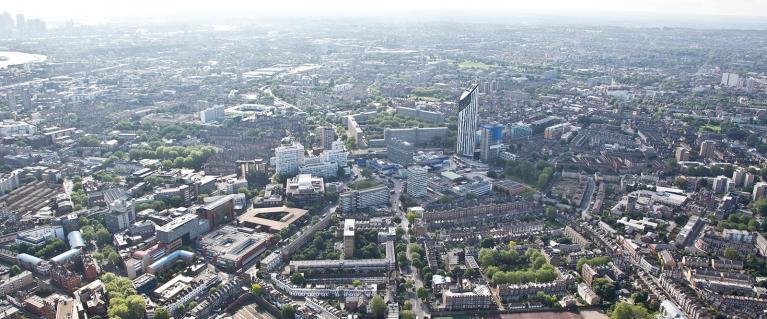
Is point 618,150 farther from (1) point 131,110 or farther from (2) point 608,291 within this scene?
(1) point 131,110

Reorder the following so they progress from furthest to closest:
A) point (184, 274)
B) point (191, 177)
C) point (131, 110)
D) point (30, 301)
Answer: point (131, 110) → point (191, 177) → point (184, 274) → point (30, 301)

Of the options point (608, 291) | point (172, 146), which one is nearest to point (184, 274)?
point (608, 291)

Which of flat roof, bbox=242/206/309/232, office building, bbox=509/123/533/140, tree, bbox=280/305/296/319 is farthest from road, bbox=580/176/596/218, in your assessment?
tree, bbox=280/305/296/319

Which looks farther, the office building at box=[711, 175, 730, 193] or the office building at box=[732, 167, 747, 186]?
the office building at box=[732, 167, 747, 186]

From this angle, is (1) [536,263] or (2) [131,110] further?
(2) [131,110]

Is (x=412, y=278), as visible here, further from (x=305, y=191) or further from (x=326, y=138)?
(x=326, y=138)

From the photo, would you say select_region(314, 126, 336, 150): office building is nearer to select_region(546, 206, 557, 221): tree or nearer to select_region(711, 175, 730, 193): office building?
select_region(546, 206, 557, 221): tree

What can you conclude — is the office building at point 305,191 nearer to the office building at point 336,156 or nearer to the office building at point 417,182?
the office building at point 336,156
